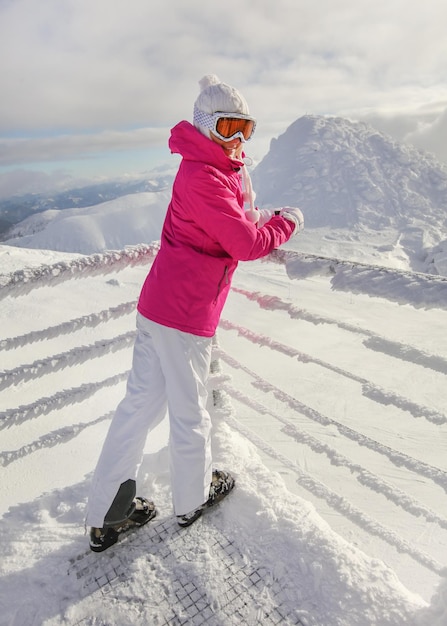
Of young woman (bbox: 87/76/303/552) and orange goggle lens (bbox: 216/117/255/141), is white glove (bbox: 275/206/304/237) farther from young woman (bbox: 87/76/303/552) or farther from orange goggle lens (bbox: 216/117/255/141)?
orange goggle lens (bbox: 216/117/255/141)

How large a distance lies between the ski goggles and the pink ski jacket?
0.06 meters

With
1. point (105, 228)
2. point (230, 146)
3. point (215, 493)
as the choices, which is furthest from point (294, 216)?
point (105, 228)

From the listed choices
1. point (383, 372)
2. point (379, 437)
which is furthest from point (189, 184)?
point (383, 372)

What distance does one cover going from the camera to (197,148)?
1615 millimetres

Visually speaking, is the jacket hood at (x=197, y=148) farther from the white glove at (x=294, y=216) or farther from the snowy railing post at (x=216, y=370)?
the snowy railing post at (x=216, y=370)

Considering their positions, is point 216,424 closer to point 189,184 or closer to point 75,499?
point 75,499

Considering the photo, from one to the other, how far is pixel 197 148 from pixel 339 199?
120335 mm

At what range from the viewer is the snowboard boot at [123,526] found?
1.90 metres

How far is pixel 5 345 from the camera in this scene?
6.75ft

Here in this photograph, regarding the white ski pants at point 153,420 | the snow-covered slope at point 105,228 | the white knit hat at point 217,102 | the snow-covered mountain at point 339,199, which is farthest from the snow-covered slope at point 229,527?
the snow-covered slope at point 105,228

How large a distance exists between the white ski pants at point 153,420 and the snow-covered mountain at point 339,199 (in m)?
80.5

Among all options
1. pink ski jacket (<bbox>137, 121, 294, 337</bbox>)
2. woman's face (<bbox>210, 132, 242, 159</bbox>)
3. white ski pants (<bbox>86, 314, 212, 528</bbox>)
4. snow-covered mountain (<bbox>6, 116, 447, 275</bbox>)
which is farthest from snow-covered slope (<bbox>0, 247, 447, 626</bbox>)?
snow-covered mountain (<bbox>6, 116, 447, 275</bbox>)

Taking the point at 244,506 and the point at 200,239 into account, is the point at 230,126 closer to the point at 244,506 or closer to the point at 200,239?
the point at 200,239

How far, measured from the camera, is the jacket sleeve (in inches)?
59.8
